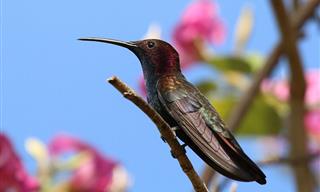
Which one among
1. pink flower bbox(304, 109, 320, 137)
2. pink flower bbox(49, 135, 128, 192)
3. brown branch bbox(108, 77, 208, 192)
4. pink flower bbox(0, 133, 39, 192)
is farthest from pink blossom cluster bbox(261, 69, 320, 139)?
brown branch bbox(108, 77, 208, 192)

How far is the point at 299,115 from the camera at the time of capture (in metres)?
2.09

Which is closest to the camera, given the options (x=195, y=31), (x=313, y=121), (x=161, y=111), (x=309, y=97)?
(x=161, y=111)

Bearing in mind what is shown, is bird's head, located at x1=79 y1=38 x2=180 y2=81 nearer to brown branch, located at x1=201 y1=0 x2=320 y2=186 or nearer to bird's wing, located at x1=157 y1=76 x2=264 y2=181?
bird's wing, located at x1=157 y1=76 x2=264 y2=181

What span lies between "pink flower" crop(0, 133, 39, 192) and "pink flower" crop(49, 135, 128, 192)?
182 mm

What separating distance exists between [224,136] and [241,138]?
4.56 ft

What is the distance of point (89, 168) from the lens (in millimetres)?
1889

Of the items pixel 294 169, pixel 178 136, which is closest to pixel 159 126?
pixel 178 136

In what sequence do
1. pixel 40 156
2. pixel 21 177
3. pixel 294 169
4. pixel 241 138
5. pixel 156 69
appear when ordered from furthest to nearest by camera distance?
pixel 241 138 < pixel 294 169 < pixel 40 156 < pixel 21 177 < pixel 156 69

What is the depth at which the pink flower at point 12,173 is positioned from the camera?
1.54 m

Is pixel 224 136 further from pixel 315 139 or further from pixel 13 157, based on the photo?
pixel 315 139

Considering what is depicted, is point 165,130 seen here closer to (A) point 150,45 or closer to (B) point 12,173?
(A) point 150,45

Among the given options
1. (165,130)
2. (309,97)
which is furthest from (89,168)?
(165,130)

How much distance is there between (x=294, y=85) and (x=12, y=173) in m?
0.82

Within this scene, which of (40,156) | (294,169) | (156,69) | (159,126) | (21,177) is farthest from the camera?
(294,169)
